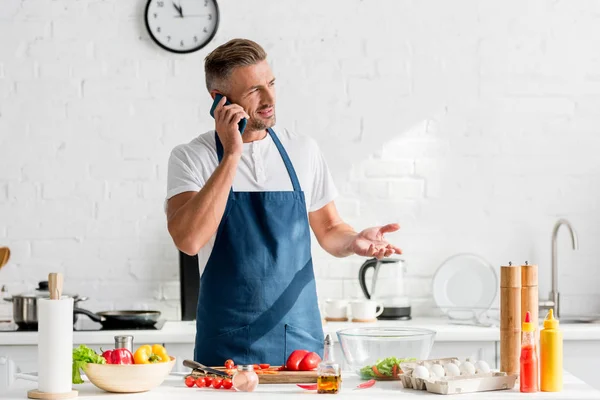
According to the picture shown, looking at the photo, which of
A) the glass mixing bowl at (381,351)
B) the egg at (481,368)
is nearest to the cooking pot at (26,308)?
the glass mixing bowl at (381,351)

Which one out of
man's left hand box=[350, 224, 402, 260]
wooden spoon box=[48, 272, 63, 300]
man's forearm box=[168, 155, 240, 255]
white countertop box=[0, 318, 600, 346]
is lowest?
white countertop box=[0, 318, 600, 346]

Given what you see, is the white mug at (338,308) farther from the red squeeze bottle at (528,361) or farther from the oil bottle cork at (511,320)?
the red squeeze bottle at (528,361)

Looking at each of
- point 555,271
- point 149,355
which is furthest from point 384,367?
point 555,271

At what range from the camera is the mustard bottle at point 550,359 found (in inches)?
87.6

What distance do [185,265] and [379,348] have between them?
1.86 m

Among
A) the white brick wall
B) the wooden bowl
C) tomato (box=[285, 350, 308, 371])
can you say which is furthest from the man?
the white brick wall

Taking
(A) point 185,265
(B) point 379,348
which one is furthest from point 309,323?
(A) point 185,265

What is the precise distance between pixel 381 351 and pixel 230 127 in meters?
0.86

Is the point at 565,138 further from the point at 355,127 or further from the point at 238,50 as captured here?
the point at 238,50

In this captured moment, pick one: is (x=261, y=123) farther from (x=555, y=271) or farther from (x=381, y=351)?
(x=555, y=271)

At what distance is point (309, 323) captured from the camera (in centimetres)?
293

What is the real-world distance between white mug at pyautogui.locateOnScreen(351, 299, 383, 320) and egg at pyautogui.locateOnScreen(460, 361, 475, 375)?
5.76 feet

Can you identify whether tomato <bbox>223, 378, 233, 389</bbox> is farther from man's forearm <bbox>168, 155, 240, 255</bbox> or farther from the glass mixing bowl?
man's forearm <bbox>168, 155, 240, 255</bbox>

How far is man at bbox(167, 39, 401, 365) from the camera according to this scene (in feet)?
9.04
